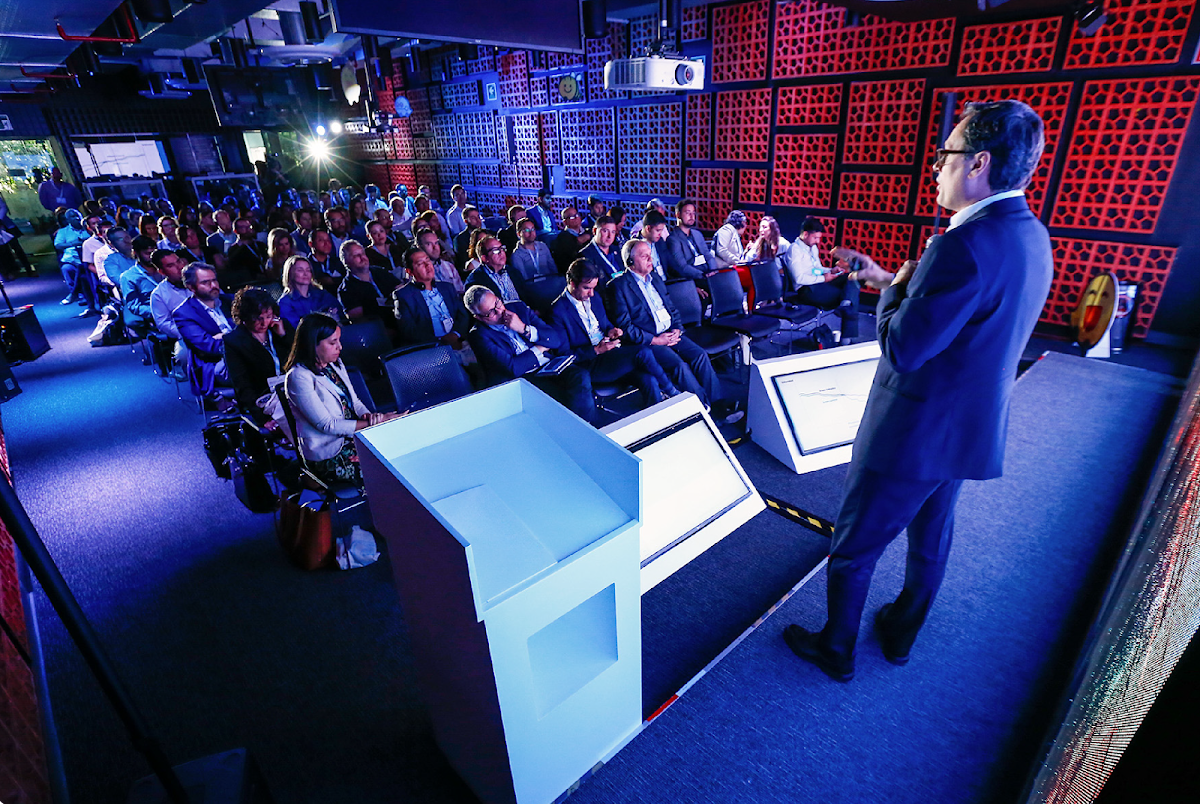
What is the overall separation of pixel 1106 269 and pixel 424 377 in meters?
6.48

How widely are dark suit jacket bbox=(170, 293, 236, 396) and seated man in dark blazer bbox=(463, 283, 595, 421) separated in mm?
1924

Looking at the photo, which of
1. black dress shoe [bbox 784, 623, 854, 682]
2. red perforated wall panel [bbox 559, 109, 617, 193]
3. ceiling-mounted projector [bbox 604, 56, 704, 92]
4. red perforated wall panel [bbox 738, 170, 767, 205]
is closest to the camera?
black dress shoe [bbox 784, 623, 854, 682]

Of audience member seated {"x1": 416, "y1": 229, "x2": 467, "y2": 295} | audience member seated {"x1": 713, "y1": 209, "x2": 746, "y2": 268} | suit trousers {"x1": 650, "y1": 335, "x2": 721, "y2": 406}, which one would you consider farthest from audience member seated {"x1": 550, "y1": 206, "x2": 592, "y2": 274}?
suit trousers {"x1": 650, "y1": 335, "x2": 721, "y2": 406}

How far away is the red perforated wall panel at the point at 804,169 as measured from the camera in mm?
7105

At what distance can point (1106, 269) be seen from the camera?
18.5ft

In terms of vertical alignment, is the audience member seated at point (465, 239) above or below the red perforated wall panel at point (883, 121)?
below

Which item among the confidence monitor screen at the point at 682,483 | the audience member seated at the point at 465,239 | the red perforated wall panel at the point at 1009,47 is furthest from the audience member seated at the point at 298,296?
the red perforated wall panel at the point at 1009,47

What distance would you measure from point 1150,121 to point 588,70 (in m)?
7.05

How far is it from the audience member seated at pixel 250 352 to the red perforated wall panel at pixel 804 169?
20.8ft

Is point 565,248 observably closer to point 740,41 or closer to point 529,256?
point 529,256

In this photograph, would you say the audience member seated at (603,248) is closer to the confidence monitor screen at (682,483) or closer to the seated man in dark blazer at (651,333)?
the seated man in dark blazer at (651,333)

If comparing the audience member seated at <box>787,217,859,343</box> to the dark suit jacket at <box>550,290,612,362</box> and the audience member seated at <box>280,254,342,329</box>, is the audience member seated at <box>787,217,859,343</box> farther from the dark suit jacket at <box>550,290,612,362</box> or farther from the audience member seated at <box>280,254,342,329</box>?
the audience member seated at <box>280,254,342,329</box>

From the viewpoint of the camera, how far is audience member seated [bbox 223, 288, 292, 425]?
3.54 metres

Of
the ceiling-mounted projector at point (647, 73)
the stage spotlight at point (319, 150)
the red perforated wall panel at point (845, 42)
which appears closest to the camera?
the ceiling-mounted projector at point (647, 73)
